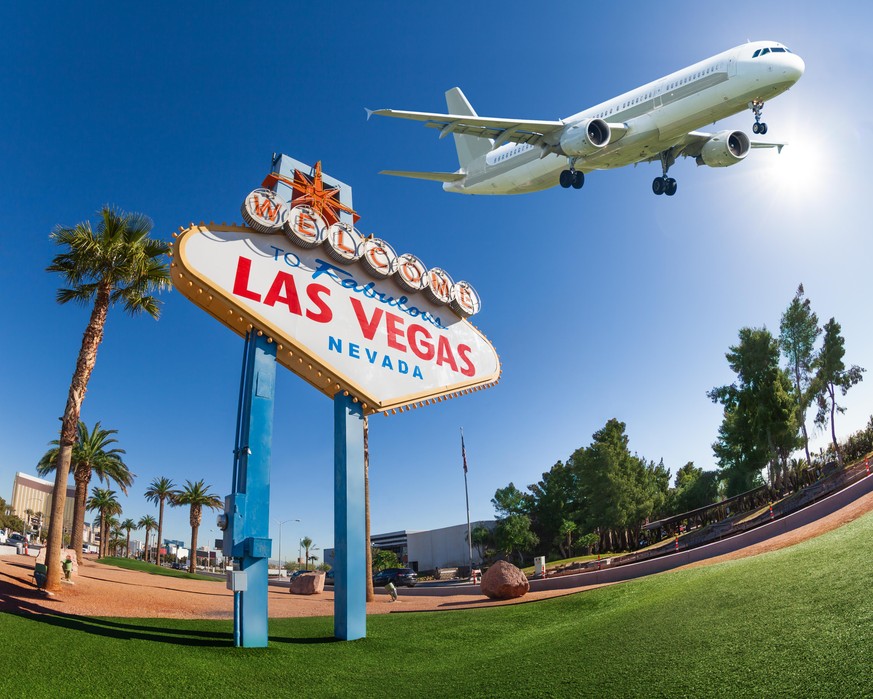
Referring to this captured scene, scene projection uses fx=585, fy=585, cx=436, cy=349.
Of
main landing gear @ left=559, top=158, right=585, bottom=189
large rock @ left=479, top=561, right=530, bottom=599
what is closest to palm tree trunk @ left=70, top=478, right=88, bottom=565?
large rock @ left=479, top=561, right=530, bottom=599

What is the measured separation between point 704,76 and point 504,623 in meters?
25.6

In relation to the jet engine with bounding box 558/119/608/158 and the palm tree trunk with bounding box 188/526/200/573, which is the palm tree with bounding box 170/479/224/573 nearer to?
the palm tree trunk with bounding box 188/526/200/573

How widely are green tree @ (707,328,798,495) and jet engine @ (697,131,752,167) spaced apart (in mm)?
19420

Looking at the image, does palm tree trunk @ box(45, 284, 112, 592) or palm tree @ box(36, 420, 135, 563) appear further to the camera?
palm tree @ box(36, 420, 135, 563)

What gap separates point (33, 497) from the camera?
14025cm

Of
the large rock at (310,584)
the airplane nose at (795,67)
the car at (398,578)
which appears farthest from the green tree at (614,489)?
the airplane nose at (795,67)

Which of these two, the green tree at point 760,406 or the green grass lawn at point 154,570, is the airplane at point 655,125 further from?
the green grass lawn at point 154,570

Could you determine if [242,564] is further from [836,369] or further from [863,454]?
[836,369]

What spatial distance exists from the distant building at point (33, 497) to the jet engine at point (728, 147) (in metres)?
139

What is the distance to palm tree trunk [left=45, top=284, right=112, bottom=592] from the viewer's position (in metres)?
17.9

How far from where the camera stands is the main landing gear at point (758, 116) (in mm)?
26484

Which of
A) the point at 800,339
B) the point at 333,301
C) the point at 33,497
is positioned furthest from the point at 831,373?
the point at 33,497

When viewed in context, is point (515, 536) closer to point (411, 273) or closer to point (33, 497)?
point (411, 273)

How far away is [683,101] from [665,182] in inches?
277
